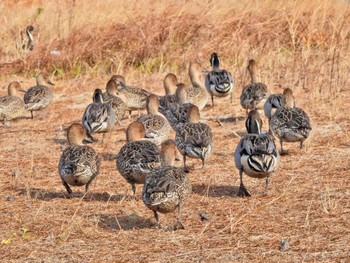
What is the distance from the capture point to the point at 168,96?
15.9m

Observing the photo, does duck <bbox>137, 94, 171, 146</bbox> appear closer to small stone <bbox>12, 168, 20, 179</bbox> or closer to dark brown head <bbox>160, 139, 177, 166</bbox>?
small stone <bbox>12, 168, 20, 179</bbox>

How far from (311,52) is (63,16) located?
680cm

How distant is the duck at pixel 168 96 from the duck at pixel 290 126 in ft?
10.1

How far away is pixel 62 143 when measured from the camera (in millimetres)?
14172

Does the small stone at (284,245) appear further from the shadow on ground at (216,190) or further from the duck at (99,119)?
the duck at (99,119)

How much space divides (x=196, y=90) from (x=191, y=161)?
12.1 ft

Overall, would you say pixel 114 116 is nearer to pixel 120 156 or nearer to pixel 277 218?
pixel 120 156

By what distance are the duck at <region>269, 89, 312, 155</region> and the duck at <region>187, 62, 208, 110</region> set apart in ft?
11.5

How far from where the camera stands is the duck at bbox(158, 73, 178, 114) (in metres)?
15.5

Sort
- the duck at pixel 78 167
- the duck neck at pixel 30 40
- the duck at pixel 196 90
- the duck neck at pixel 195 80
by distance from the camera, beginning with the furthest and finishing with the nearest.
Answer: the duck neck at pixel 30 40, the duck neck at pixel 195 80, the duck at pixel 196 90, the duck at pixel 78 167

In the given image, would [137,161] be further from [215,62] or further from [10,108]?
[215,62]

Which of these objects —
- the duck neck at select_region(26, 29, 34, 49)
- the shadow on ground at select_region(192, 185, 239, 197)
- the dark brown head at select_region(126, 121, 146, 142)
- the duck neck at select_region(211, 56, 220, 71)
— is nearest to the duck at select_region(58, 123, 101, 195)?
the dark brown head at select_region(126, 121, 146, 142)

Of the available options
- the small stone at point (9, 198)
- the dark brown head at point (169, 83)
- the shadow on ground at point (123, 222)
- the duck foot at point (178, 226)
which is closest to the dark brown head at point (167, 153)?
the shadow on ground at point (123, 222)

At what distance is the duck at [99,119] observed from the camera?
1380 cm
